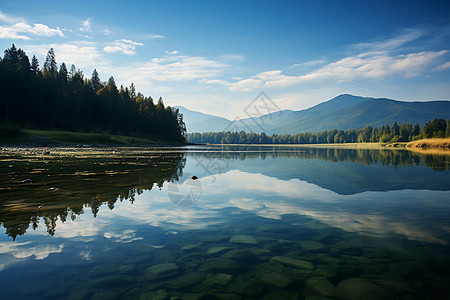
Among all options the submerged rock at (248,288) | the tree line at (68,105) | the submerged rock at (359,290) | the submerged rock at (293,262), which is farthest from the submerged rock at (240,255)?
the tree line at (68,105)

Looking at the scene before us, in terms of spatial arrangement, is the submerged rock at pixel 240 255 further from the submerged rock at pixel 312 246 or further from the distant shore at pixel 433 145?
the distant shore at pixel 433 145

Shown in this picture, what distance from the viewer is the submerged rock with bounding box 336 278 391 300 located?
171 inches

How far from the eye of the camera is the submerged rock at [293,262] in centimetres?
546

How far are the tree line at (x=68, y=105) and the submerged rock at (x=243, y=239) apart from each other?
84355 mm

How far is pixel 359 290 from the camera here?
15.0 feet

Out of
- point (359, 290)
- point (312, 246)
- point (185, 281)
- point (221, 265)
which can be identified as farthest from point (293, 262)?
point (185, 281)

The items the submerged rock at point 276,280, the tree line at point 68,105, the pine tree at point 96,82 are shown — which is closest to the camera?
the submerged rock at point 276,280

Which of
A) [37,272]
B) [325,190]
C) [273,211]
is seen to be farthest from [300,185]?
[37,272]

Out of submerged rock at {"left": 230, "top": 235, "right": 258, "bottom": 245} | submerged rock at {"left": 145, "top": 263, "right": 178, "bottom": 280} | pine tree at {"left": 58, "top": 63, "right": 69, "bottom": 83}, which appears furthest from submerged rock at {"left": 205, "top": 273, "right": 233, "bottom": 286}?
pine tree at {"left": 58, "top": 63, "right": 69, "bottom": 83}

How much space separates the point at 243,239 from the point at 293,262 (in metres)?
1.74

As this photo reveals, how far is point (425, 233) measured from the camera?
751 centimetres

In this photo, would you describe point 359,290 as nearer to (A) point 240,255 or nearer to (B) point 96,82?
(A) point 240,255

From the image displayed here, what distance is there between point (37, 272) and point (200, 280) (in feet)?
10.3

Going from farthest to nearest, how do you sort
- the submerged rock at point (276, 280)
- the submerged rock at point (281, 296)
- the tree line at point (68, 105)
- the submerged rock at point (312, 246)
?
the tree line at point (68, 105) < the submerged rock at point (312, 246) < the submerged rock at point (276, 280) < the submerged rock at point (281, 296)
